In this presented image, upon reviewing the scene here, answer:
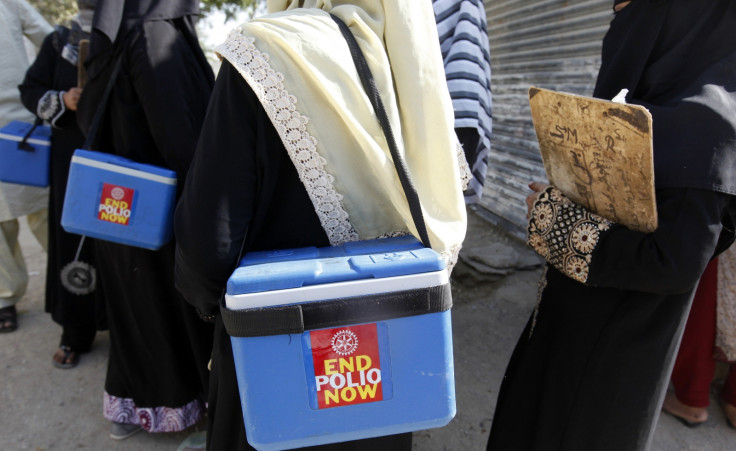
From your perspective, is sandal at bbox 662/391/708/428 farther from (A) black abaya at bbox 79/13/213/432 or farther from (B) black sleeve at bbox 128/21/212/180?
(B) black sleeve at bbox 128/21/212/180


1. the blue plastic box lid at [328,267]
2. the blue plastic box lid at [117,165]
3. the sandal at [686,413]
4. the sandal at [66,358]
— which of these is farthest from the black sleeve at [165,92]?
the sandal at [686,413]

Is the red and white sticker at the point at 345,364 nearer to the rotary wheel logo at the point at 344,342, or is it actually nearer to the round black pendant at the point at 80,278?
the rotary wheel logo at the point at 344,342

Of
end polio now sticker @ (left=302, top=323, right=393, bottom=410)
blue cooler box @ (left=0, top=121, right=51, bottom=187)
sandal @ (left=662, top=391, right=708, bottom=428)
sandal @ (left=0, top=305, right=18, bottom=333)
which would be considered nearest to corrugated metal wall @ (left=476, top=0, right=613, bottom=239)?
sandal @ (left=662, top=391, right=708, bottom=428)

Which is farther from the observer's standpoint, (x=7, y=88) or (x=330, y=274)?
(x=7, y=88)

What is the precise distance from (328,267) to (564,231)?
809mm

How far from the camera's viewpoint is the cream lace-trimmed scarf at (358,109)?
1.02m

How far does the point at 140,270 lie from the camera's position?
1987 mm

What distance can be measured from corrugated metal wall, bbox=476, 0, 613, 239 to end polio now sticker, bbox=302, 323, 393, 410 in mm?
3011

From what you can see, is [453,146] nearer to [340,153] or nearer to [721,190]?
[340,153]

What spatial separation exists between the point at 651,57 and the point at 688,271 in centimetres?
62

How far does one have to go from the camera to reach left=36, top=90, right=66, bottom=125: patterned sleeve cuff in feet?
7.89

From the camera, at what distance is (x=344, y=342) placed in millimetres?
933

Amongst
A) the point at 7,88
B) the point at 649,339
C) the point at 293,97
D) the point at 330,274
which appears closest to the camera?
the point at 330,274

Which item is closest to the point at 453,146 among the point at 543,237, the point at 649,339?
the point at 543,237
